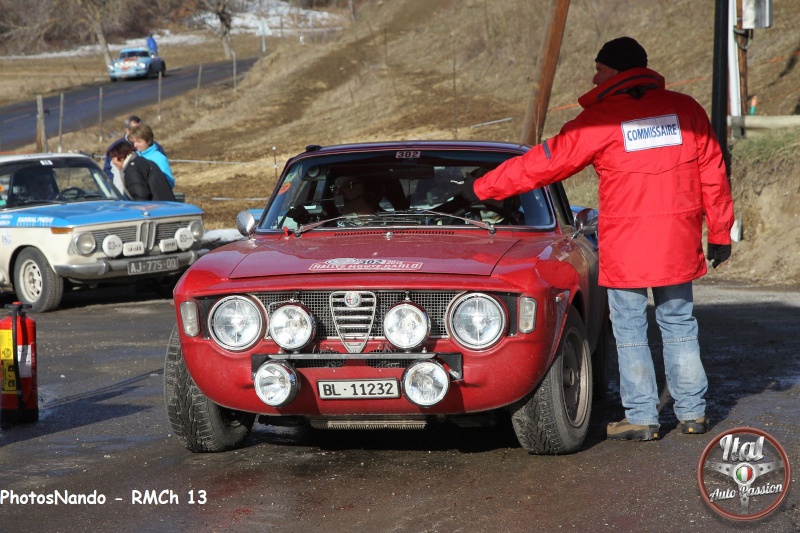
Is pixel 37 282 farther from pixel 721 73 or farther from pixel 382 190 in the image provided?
pixel 721 73

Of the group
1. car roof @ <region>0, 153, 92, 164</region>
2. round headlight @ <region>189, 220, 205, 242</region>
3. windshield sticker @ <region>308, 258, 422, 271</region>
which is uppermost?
car roof @ <region>0, 153, 92, 164</region>

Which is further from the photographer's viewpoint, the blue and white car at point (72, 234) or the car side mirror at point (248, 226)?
the blue and white car at point (72, 234)

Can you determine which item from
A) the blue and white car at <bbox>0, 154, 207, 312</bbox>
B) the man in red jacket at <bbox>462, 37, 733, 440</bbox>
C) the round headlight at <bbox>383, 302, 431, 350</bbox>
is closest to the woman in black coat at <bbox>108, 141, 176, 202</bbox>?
the blue and white car at <bbox>0, 154, 207, 312</bbox>

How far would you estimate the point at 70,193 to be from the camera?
13.4 meters

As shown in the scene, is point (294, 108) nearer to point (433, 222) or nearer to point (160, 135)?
point (160, 135)

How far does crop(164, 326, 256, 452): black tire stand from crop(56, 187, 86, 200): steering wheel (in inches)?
310

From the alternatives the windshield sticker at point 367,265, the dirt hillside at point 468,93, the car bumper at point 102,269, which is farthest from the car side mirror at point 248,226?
the dirt hillside at point 468,93

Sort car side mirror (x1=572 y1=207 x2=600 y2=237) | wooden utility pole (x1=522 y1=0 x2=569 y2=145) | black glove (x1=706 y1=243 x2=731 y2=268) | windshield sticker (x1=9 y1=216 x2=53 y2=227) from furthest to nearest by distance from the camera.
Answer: wooden utility pole (x1=522 y1=0 x2=569 y2=145) < windshield sticker (x1=9 y1=216 x2=53 y2=227) < car side mirror (x1=572 y1=207 x2=600 y2=237) < black glove (x1=706 y1=243 x2=731 y2=268)

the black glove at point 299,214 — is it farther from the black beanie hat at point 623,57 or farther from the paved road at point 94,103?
the paved road at point 94,103

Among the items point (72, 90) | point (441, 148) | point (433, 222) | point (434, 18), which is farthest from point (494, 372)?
point (72, 90)

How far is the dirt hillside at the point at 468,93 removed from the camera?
47.5 ft

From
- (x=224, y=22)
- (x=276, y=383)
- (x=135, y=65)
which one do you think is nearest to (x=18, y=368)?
(x=276, y=383)

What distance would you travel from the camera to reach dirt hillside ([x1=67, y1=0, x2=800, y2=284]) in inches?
571

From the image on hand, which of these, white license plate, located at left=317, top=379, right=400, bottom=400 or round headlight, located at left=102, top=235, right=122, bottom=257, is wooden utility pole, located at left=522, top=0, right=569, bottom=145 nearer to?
round headlight, located at left=102, top=235, right=122, bottom=257
